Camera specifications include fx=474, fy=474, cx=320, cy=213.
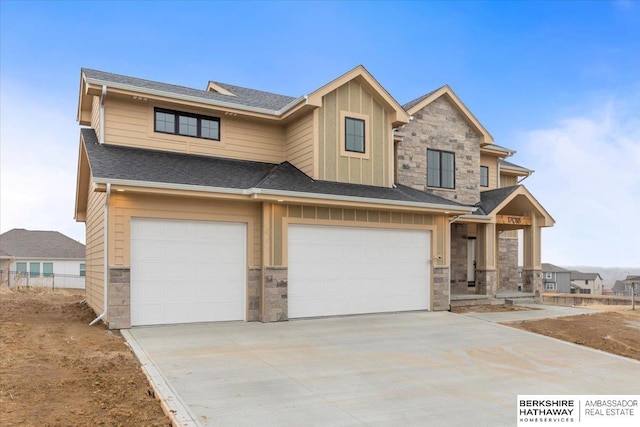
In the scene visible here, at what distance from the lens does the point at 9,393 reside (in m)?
5.98

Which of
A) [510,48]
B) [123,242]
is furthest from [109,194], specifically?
[510,48]

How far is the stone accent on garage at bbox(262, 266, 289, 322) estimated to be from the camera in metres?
12.0

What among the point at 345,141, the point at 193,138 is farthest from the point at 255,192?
the point at 345,141

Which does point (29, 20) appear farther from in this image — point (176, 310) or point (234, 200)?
point (176, 310)

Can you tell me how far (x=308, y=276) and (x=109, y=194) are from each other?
5339 mm

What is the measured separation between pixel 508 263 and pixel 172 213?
1657 centimetres

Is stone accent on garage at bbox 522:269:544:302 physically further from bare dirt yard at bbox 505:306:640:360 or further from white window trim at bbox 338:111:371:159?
white window trim at bbox 338:111:371:159

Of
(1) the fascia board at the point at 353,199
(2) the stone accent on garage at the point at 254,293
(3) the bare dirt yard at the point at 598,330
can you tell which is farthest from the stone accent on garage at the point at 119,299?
(3) the bare dirt yard at the point at 598,330

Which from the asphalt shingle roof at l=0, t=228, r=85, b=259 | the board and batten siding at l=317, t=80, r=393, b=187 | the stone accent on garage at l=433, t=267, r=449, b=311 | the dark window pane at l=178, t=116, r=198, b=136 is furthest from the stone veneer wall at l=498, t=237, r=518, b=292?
the asphalt shingle roof at l=0, t=228, r=85, b=259

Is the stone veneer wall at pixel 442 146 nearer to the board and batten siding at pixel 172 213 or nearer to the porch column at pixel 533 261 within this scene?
the porch column at pixel 533 261

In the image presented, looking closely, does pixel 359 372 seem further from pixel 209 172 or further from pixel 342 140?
pixel 342 140

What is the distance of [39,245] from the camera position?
3791 cm

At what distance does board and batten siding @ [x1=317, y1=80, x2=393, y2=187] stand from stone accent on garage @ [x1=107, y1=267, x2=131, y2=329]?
5981 mm

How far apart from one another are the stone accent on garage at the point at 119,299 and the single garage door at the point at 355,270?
13.0 feet
